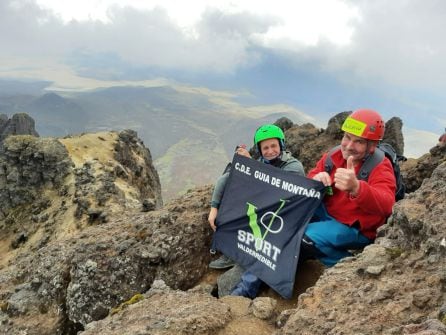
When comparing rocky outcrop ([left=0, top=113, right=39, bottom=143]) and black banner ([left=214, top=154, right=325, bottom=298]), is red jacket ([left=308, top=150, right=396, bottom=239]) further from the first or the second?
rocky outcrop ([left=0, top=113, right=39, bottom=143])

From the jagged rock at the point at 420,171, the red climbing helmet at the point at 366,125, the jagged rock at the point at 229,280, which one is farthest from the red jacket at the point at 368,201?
the jagged rock at the point at 420,171

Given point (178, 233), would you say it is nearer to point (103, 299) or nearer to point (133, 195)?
point (103, 299)

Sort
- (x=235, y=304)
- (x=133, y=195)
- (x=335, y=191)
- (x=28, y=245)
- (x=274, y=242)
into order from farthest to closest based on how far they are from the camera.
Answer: (x=133, y=195), (x=28, y=245), (x=274, y=242), (x=335, y=191), (x=235, y=304)

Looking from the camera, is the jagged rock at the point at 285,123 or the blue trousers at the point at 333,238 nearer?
the blue trousers at the point at 333,238

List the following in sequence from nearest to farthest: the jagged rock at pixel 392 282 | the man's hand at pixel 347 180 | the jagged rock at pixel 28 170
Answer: the jagged rock at pixel 392 282
the man's hand at pixel 347 180
the jagged rock at pixel 28 170

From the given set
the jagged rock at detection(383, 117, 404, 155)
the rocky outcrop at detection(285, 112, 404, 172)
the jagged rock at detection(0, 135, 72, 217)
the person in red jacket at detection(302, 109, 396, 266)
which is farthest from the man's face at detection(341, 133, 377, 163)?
the jagged rock at detection(0, 135, 72, 217)

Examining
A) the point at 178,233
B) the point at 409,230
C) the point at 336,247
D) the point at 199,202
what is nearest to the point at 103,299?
the point at 178,233

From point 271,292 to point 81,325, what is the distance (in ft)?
19.8

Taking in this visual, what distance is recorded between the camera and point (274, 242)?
11711 mm

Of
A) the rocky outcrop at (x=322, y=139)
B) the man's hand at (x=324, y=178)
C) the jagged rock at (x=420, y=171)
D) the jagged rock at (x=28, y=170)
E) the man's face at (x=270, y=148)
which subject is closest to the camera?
the man's hand at (x=324, y=178)

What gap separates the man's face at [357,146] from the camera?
33.5 ft

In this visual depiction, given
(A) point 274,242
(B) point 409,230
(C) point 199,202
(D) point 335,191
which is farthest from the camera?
(C) point 199,202

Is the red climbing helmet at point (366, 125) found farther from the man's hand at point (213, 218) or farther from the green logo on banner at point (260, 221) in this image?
the man's hand at point (213, 218)

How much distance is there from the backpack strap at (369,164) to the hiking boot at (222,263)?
5.16 metres
